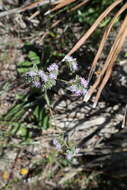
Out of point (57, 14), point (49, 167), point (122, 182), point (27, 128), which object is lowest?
point (122, 182)

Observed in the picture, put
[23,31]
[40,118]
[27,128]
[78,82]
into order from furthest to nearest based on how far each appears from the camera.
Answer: [23,31] → [27,128] → [40,118] → [78,82]

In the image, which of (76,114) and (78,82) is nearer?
(78,82)

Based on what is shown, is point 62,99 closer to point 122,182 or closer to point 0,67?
point 0,67

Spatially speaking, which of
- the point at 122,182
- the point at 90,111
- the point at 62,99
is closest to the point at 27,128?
the point at 62,99

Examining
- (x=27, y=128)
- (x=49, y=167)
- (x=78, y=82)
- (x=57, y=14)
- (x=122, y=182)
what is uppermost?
(x=57, y=14)

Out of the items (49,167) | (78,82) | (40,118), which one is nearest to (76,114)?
(40,118)

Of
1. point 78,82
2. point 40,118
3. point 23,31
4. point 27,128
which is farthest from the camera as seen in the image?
point 23,31

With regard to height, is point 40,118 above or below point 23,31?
below

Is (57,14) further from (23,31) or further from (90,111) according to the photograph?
(90,111)

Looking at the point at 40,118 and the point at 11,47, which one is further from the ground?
the point at 11,47

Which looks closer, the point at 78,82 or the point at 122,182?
the point at 78,82
